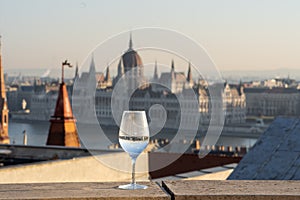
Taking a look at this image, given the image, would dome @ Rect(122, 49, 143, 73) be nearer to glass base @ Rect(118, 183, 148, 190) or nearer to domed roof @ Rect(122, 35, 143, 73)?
domed roof @ Rect(122, 35, 143, 73)

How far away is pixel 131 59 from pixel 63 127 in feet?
24.2

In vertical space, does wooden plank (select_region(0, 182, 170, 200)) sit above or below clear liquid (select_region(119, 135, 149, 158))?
below

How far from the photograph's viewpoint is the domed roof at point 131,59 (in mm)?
6904

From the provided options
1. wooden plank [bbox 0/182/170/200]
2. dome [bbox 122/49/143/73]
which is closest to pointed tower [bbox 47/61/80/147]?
dome [bbox 122/49/143/73]

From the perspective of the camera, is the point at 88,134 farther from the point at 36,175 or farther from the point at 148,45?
the point at 148,45

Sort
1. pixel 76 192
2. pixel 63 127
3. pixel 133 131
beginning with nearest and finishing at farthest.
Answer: pixel 76 192, pixel 133 131, pixel 63 127

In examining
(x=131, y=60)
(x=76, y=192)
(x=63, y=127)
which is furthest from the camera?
(x=63, y=127)

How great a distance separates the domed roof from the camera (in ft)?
22.7

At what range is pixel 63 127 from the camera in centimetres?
1434

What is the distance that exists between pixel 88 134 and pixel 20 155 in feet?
5.10

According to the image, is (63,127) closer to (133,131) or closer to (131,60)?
(131,60)

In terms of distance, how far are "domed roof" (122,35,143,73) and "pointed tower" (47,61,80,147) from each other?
666cm

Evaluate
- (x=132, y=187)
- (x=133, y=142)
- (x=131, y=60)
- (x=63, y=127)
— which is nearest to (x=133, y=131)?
(x=133, y=142)

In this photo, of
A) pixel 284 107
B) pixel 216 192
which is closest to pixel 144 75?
pixel 216 192
